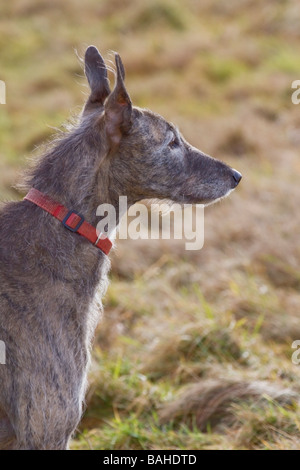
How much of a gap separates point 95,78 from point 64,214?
2.88 feet

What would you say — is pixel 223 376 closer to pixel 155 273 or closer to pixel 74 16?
pixel 155 273

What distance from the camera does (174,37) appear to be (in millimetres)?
17484

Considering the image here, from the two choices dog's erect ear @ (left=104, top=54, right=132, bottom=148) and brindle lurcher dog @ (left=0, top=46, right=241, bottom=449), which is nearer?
brindle lurcher dog @ (left=0, top=46, right=241, bottom=449)

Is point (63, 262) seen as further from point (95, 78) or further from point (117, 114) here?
point (95, 78)

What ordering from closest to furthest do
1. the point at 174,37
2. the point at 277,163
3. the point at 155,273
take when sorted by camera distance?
1. the point at 155,273
2. the point at 277,163
3. the point at 174,37

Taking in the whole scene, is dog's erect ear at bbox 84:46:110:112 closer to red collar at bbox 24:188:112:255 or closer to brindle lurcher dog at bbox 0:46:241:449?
brindle lurcher dog at bbox 0:46:241:449

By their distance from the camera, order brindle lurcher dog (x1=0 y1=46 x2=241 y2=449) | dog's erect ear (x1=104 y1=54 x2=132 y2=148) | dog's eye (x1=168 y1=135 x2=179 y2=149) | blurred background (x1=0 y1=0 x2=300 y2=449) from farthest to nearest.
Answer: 1. blurred background (x1=0 y1=0 x2=300 y2=449)
2. dog's eye (x1=168 y1=135 x2=179 y2=149)
3. dog's erect ear (x1=104 y1=54 x2=132 y2=148)
4. brindle lurcher dog (x1=0 y1=46 x2=241 y2=449)

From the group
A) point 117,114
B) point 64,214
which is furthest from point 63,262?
point 117,114

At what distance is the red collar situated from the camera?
4004mm

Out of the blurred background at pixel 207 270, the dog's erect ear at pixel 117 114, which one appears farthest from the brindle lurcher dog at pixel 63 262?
the blurred background at pixel 207 270

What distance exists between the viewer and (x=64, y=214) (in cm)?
401

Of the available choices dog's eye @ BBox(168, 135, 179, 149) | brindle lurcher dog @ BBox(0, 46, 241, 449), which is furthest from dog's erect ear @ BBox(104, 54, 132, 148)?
dog's eye @ BBox(168, 135, 179, 149)
